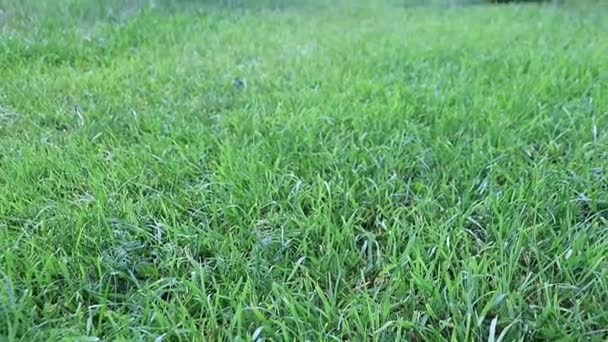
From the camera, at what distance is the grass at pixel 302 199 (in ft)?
4.26

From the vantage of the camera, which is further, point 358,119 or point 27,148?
A: point 358,119

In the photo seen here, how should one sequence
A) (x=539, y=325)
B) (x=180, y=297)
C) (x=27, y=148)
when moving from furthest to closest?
(x=27, y=148)
(x=180, y=297)
(x=539, y=325)

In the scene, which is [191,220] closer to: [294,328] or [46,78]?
[294,328]

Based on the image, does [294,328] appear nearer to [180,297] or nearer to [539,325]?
[180,297]

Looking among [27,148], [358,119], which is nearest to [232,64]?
[358,119]

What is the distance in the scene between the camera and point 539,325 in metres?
1.24

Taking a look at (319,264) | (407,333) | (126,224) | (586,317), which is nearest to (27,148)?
(126,224)

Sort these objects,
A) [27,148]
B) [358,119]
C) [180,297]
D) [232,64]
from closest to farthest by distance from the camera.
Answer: [180,297] < [27,148] < [358,119] < [232,64]

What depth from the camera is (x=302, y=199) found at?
1.83 meters

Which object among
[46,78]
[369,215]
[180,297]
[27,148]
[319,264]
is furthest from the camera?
[46,78]

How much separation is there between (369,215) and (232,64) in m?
2.32

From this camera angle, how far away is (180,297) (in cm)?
137

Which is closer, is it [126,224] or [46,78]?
[126,224]

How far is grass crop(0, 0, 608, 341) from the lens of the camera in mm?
1298
